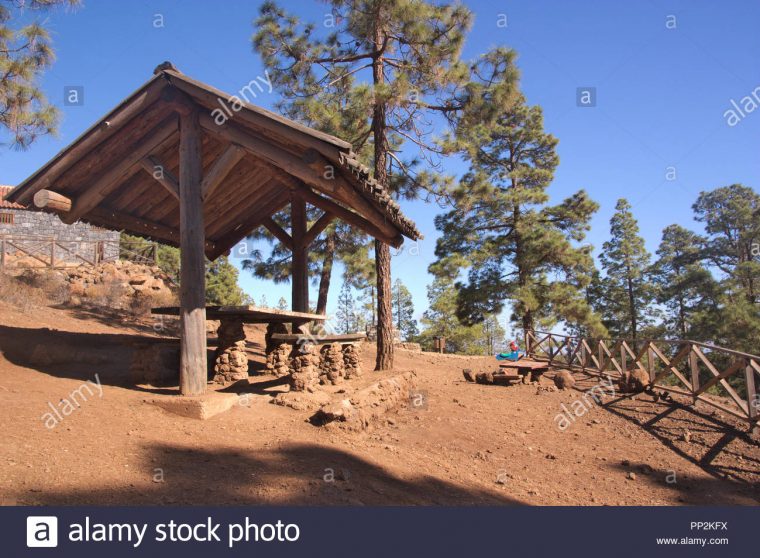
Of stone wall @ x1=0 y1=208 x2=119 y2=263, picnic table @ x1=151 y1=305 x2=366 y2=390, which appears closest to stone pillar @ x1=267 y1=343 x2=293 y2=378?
picnic table @ x1=151 y1=305 x2=366 y2=390

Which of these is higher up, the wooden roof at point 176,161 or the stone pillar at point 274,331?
the wooden roof at point 176,161

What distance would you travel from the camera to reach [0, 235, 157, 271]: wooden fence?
19.0 meters

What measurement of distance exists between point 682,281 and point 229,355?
27241mm

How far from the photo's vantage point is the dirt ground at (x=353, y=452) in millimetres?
4059

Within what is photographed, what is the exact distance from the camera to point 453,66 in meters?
11.5

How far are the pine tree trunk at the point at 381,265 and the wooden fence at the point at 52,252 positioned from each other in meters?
14.3

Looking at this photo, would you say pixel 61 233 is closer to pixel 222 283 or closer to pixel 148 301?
pixel 148 301

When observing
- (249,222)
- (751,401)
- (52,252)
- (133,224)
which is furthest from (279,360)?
(52,252)

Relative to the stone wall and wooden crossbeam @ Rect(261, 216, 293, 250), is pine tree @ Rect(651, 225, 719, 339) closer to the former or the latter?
wooden crossbeam @ Rect(261, 216, 293, 250)

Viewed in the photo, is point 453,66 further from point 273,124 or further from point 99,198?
point 99,198

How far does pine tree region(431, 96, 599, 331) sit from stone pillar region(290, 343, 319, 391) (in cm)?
1367

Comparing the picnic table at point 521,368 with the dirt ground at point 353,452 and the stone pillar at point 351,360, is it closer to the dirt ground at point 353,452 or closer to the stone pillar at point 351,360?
the dirt ground at point 353,452

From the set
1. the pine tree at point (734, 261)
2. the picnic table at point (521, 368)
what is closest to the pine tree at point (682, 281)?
the pine tree at point (734, 261)

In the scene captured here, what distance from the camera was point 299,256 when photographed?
33.9ft
